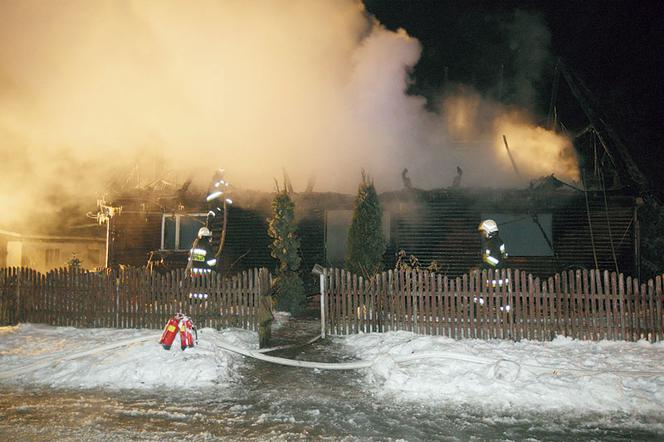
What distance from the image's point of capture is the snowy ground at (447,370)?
4.86m

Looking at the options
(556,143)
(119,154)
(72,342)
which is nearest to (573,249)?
(556,143)

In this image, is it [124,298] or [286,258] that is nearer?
[124,298]

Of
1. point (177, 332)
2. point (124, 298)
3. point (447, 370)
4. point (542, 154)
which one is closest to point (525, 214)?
point (542, 154)

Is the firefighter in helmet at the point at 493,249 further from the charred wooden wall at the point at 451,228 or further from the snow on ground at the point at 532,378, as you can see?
the charred wooden wall at the point at 451,228

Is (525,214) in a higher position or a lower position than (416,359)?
higher

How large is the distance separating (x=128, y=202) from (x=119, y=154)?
2.05 metres

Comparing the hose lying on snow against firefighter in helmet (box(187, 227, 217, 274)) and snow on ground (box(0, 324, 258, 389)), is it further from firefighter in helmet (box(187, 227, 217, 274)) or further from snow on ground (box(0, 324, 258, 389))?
firefighter in helmet (box(187, 227, 217, 274))

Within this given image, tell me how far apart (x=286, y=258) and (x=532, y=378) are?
7191mm

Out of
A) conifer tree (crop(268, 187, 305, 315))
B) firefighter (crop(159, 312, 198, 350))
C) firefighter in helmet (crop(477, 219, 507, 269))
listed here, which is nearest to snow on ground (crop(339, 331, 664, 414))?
firefighter in helmet (crop(477, 219, 507, 269))

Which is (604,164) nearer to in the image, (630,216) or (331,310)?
(630,216)

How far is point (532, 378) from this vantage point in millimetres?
5270

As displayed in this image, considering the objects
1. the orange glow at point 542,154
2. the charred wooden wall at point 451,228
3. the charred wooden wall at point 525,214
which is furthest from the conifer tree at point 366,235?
the orange glow at point 542,154

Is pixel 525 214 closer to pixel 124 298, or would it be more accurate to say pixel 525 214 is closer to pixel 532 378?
pixel 532 378

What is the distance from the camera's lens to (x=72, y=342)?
7.36m
